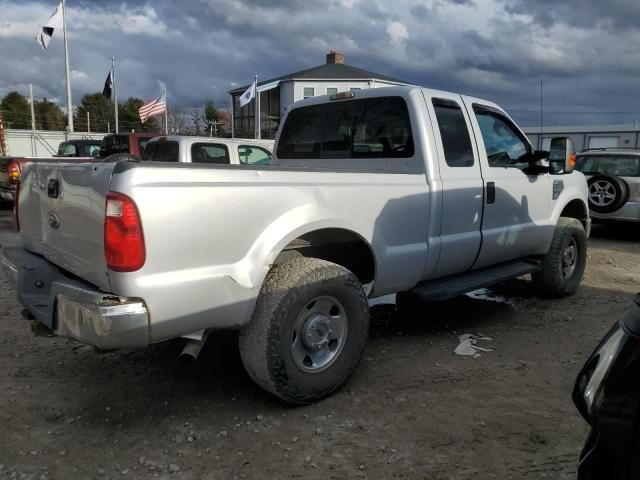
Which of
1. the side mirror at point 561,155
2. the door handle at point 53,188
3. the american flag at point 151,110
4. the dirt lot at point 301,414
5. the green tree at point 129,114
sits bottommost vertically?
the dirt lot at point 301,414

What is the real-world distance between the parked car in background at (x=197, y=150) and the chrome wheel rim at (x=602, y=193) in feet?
18.2

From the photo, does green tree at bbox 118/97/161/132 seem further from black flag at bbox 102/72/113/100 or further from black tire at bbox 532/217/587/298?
black tire at bbox 532/217/587/298

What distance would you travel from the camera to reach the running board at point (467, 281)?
401cm

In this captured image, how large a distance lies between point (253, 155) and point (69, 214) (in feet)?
22.9

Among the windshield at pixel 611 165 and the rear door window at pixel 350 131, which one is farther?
the windshield at pixel 611 165

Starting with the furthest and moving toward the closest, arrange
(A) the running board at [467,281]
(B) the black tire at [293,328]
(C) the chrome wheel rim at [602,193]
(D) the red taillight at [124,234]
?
1. (C) the chrome wheel rim at [602,193]
2. (A) the running board at [467,281]
3. (B) the black tire at [293,328]
4. (D) the red taillight at [124,234]

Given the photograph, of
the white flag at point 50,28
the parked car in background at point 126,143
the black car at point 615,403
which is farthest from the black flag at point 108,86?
the black car at point 615,403

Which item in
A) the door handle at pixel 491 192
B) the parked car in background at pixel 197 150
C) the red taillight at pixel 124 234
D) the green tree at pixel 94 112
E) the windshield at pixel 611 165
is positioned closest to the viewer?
the red taillight at pixel 124 234

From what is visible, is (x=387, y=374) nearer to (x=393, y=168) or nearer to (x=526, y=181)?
(x=393, y=168)

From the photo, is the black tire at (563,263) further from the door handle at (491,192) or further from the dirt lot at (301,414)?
the door handle at (491,192)

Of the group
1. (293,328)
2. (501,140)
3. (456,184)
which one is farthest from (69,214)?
(501,140)

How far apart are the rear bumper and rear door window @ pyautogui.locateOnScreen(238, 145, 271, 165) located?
21.3 feet

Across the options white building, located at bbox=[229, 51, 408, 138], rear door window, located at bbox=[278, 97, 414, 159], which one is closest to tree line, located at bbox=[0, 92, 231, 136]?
white building, located at bbox=[229, 51, 408, 138]

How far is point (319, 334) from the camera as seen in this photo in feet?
10.8
